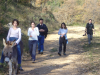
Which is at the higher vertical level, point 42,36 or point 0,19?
point 0,19

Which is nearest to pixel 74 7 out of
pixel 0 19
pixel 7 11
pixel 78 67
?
pixel 7 11

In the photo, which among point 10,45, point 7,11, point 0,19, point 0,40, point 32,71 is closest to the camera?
point 10,45

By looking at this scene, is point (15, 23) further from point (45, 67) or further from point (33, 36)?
point (45, 67)

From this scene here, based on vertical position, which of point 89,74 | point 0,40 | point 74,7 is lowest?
point 89,74

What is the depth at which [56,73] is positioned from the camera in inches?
243

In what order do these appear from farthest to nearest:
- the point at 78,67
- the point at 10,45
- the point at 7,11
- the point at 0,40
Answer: the point at 7,11 < the point at 0,40 < the point at 78,67 < the point at 10,45

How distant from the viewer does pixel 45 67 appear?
278 inches

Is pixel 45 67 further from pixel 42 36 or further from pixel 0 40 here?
pixel 0 40

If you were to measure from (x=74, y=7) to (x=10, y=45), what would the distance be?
5628 centimetres

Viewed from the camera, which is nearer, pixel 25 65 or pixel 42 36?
pixel 25 65

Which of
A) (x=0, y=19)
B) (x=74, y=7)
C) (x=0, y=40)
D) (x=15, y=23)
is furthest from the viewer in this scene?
(x=74, y=7)

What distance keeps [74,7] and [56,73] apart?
55.0 m

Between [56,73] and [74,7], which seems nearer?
[56,73]

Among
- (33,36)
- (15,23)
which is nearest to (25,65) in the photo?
(33,36)
